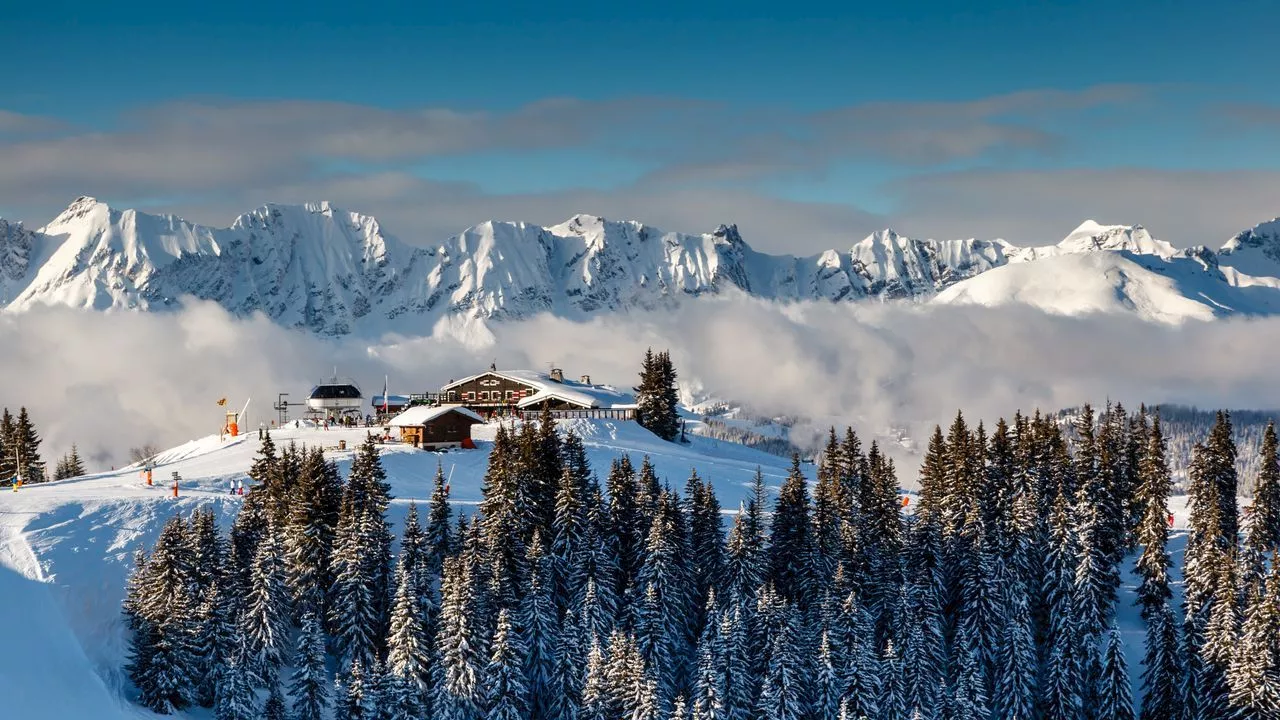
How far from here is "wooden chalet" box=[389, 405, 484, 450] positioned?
12475cm

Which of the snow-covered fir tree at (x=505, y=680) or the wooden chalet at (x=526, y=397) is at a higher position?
the wooden chalet at (x=526, y=397)

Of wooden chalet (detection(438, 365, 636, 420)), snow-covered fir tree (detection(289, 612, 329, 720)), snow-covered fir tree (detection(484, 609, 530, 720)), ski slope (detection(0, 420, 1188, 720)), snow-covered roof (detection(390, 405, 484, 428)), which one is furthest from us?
wooden chalet (detection(438, 365, 636, 420))

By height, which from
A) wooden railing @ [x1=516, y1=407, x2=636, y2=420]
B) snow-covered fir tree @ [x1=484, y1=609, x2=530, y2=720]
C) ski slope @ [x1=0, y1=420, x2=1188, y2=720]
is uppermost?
wooden railing @ [x1=516, y1=407, x2=636, y2=420]

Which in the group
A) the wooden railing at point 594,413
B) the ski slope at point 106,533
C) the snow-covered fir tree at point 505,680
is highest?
the wooden railing at point 594,413

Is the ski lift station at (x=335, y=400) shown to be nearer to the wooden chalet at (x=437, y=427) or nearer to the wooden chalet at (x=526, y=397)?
the wooden chalet at (x=526, y=397)

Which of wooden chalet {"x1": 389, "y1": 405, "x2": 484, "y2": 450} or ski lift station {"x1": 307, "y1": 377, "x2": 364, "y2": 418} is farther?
ski lift station {"x1": 307, "y1": 377, "x2": 364, "y2": 418}

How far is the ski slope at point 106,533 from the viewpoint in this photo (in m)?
77.8

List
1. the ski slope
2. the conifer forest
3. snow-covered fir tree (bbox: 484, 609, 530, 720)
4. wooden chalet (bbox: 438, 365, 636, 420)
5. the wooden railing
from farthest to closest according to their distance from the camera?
1. wooden chalet (bbox: 438, 365, 636, 420)
2. the wooden railing
3. snow-covered fir tree (bbox: 484, 609, 530, 720)
4. the conifer forest
5. the ski slope

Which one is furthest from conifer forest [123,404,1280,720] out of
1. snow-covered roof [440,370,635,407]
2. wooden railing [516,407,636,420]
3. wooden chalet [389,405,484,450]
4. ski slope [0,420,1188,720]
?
snow-covered roof [440,370,635,407]

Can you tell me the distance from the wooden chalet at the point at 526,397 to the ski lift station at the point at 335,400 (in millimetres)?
10160

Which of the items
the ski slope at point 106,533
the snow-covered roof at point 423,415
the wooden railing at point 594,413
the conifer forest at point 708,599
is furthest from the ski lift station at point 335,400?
the conifer forest at point 708,599

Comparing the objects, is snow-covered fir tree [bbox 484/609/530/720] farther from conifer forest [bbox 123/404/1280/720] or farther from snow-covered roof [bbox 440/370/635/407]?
snow-covered roof [bbox 440/370/635/407]

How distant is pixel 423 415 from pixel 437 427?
229 centimetres

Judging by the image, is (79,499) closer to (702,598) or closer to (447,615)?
(447,615)
